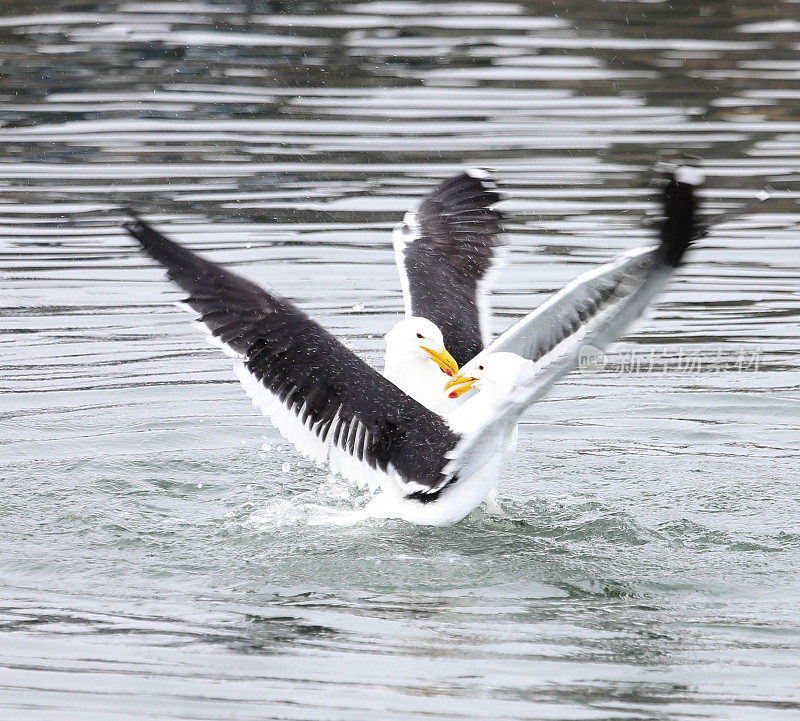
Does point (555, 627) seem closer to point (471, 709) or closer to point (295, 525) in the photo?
point (471, 709)

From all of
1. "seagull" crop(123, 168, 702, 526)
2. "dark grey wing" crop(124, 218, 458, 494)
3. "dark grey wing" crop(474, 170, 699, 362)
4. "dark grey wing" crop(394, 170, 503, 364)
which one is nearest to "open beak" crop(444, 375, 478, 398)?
"seagull" crop(123, 168, 702, 526)

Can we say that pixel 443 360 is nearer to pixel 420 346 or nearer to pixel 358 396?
pixel 420 346

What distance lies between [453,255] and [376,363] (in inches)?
46.5

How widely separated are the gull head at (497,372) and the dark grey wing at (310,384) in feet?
0.95

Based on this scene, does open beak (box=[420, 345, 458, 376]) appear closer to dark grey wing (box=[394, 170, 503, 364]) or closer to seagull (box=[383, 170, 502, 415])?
seagull (box=[383, 170, 502, 415])

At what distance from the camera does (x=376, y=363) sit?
1120 centimetres

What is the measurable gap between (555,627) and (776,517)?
6.62 feet

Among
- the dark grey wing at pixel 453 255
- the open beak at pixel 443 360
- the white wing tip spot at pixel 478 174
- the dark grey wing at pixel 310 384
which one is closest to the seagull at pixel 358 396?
the dark grey wing at pixel 310 384

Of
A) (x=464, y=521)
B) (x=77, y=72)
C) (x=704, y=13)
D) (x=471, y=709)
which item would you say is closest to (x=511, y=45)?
(x=704, y=13)

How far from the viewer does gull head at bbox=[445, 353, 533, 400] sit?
7.93 meters

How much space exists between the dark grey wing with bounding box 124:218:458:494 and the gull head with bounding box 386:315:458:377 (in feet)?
2.33

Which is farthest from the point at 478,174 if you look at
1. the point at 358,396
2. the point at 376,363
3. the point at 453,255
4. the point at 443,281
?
the point at 358,396

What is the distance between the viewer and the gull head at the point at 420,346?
898cm

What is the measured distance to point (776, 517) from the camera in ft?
27.6
